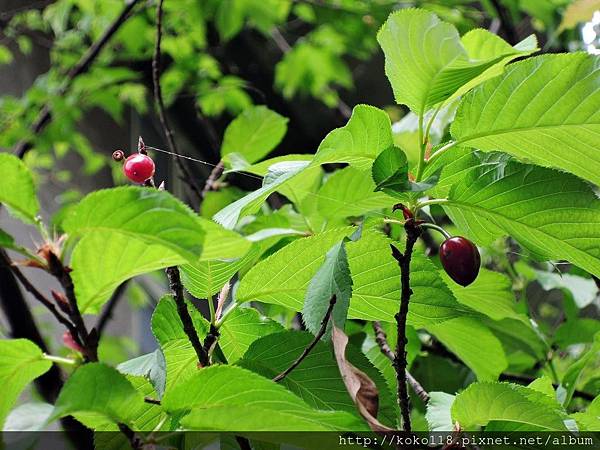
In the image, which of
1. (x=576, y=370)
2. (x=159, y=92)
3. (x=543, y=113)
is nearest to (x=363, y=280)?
(x=543, y=113)

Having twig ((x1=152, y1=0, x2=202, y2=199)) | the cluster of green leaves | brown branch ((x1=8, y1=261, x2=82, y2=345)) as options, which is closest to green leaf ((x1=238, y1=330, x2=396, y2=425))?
the cluster of green leaves

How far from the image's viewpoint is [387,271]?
35cm

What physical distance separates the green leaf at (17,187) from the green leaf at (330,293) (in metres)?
0.12

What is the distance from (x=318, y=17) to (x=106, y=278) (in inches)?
59.5

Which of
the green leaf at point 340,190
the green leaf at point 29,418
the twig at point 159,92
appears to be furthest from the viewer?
the twig at point 159,92

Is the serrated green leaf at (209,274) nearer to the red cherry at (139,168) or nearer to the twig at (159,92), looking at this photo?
the red cherry at (139,168)

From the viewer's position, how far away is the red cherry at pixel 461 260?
1.10 feet

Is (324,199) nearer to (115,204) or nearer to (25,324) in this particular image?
(115,204)

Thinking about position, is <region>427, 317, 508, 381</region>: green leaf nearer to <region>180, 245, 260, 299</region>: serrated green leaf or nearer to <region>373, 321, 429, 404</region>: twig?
<region>373, 321, 429, 404</region>: twig

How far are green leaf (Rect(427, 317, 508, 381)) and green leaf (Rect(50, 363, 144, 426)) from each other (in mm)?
301

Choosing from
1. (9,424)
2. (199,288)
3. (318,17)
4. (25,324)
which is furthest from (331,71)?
(9,424)

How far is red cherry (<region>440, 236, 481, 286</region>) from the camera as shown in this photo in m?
0.34

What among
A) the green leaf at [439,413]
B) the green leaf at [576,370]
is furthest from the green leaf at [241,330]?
the green leaf at [576,370]

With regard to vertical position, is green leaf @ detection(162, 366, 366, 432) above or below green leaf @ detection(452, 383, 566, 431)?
above
